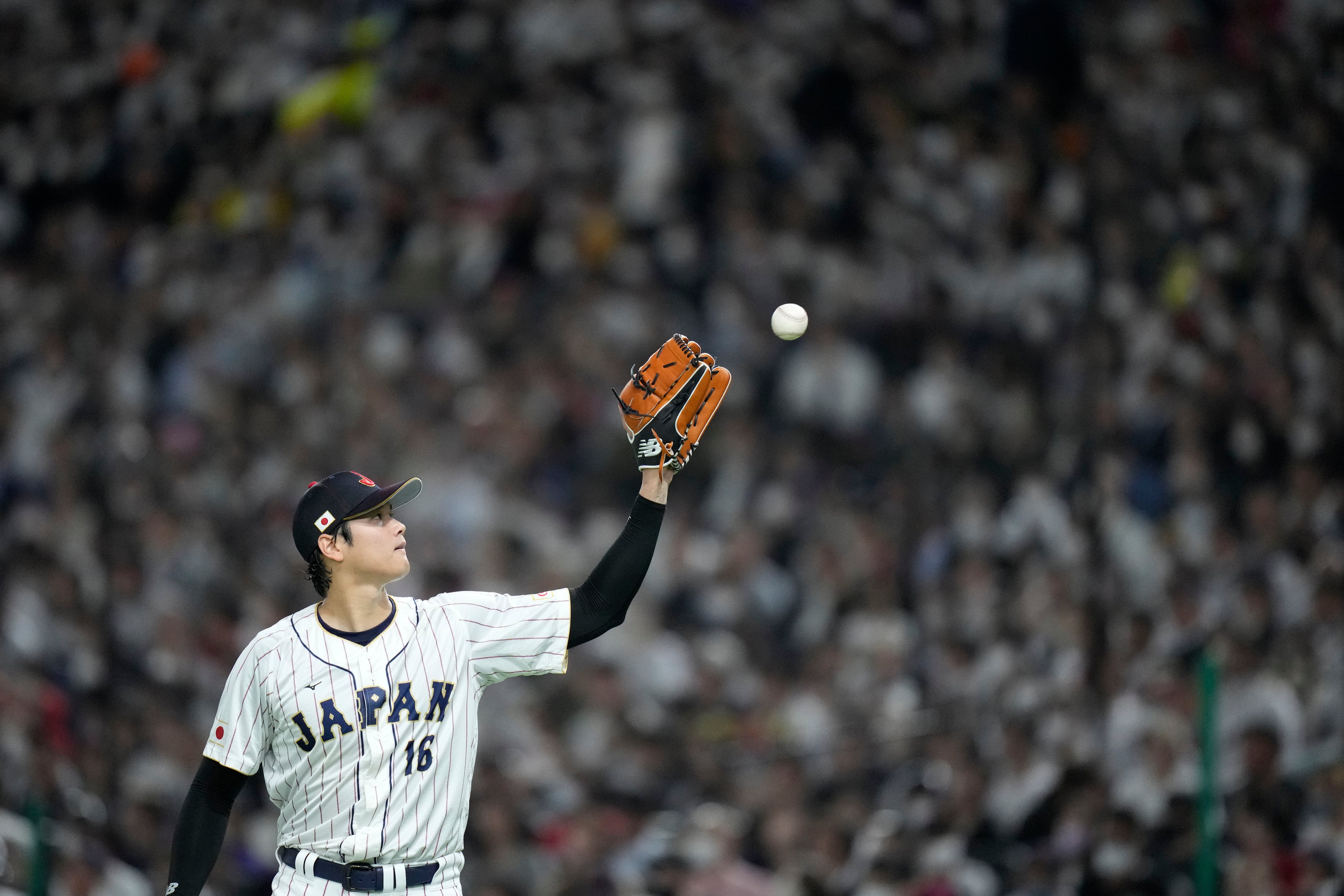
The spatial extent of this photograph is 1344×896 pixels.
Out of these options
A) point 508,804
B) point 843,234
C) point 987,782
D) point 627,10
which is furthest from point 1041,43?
point 508,804

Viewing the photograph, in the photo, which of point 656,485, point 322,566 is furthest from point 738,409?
point 322,566

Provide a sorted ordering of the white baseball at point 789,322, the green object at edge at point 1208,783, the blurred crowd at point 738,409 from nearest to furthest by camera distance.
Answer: the white baseball at point 789,322 → the green object at edge at point 1208,783 → the blurred crowd at point 738,409

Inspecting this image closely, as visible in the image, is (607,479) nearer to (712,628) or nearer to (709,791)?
(712,628)

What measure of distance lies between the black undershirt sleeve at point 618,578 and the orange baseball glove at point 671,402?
0.11m

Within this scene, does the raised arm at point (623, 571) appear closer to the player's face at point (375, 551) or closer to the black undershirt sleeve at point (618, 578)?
the black undershirt sleeve at point (618, 578)

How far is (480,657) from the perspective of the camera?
9.66ft

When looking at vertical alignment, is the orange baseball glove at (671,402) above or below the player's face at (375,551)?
above

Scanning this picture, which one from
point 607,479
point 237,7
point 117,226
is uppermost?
point 237,7

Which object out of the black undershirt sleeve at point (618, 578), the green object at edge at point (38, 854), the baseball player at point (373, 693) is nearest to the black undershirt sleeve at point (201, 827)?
the baseball player at point (373, 693)

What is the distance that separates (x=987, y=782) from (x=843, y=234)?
3.97 meters

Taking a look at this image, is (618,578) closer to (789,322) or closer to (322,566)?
(322,566)

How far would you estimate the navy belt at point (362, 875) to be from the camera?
9.07ft

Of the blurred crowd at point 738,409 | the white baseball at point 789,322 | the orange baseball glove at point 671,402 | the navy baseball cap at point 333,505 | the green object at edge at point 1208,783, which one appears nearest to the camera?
the navy baseball cap at point 333,505

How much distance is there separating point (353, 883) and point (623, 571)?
763mm
